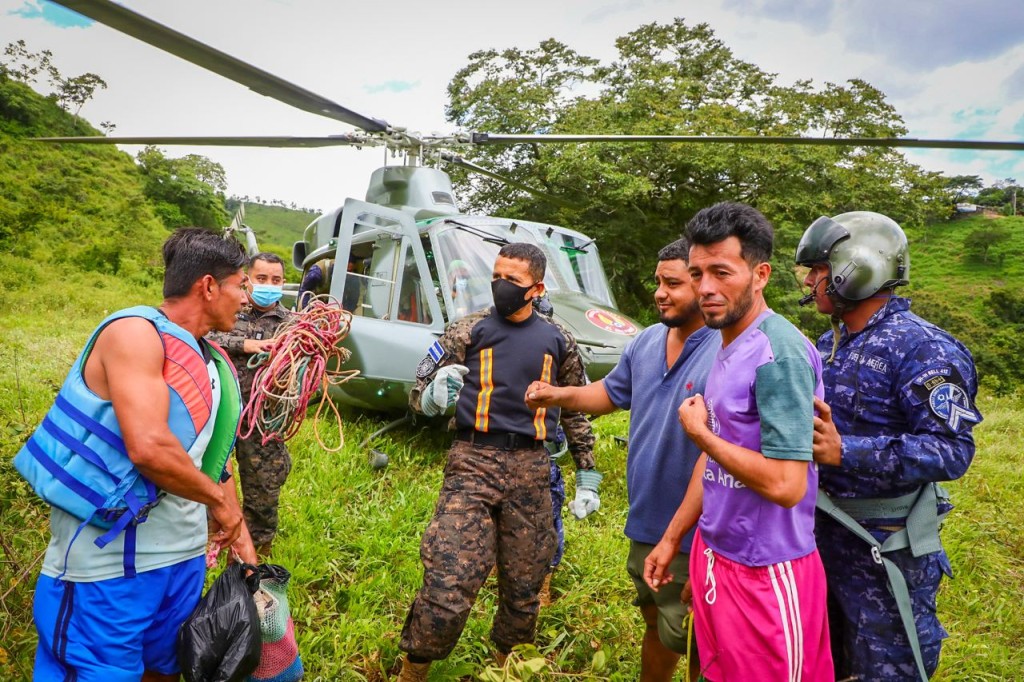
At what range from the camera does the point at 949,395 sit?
1.96 metres

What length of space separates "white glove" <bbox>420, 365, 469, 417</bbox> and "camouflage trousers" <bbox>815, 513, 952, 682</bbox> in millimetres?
1705

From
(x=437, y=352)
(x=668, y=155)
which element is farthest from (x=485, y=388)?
(x=668, y=155)

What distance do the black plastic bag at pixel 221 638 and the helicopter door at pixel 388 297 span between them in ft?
11.1

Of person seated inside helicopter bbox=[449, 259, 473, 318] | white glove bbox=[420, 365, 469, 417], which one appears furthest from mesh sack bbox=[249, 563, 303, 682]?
person seated inside helicopter bbox=[449, 259, 473, 318]

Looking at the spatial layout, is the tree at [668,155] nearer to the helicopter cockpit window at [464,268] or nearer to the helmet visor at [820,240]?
the helicopter cockpit window at [464,268]

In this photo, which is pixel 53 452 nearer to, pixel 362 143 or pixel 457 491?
pixel 457 491

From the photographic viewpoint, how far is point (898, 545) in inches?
81.0

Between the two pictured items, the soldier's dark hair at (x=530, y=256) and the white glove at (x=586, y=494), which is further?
the white glove at (x=586, y=494)

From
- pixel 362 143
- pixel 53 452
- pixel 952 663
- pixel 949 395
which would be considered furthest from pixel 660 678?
pixel 362 143

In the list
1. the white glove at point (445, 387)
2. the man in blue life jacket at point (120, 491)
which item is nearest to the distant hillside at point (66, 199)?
the white glove at point (445, 387)

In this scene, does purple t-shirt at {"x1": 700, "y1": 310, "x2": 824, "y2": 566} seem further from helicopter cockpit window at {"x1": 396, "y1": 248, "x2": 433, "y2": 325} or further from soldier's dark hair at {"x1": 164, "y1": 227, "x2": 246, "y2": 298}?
helicopter cockpit window at {"x1": 396, "y1": 248, "x2": 433, "y2": 325}

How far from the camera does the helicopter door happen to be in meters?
5.51

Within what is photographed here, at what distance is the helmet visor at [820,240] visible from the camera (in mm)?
2295

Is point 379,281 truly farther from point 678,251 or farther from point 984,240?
point 984,240
